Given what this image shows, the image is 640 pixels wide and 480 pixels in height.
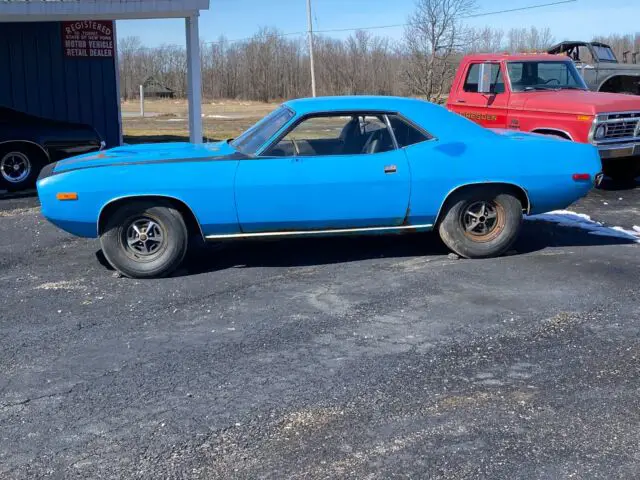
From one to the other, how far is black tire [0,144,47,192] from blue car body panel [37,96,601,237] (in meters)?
5.06

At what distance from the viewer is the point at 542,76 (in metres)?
11.2

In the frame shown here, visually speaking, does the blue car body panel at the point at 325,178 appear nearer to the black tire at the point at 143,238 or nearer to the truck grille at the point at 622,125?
the black tire at the point at 143,238

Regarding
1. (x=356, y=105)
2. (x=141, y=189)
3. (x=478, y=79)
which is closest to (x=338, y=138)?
(x=356, y=105)

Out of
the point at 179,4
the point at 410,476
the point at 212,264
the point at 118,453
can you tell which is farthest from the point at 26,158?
the point at 410,476

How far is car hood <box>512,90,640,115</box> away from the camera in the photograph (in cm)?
1016

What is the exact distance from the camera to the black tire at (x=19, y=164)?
11.5 m

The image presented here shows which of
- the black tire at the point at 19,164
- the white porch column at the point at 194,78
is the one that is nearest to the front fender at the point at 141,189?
the black tire at the point at 19,164

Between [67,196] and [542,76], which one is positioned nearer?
[67,196]

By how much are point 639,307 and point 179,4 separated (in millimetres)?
9191

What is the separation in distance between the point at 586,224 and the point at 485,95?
3.26 meters

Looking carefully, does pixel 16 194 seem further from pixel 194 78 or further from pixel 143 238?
pixel 143 238

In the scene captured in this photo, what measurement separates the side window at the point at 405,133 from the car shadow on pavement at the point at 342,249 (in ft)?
3.64

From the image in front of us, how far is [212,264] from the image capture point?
277 inches

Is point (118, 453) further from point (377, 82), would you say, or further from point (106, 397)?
point (377, 82)
